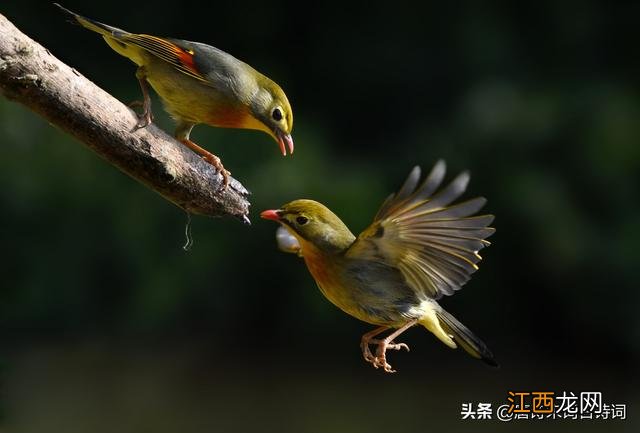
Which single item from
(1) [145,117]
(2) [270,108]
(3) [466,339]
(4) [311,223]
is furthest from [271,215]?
(3) [466,339]

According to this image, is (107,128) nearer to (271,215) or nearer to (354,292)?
(271,215)

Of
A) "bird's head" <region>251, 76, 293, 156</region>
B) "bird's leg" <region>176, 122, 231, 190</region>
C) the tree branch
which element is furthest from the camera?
"bird's leg" <region>176, 122, 231, 190</region>

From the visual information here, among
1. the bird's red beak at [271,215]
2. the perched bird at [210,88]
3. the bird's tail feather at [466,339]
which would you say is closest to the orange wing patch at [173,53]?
the perched bird at [210,88]

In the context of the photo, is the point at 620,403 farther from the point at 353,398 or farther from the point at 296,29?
the point at 296,29

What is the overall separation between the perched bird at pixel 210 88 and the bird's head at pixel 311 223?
0.11 m

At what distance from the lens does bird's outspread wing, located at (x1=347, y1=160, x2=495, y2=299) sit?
2.05 metres

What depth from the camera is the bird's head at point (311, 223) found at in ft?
6.77

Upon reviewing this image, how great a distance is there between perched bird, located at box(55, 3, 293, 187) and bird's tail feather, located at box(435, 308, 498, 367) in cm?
59

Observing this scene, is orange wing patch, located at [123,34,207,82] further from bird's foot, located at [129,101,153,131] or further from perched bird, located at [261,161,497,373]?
perched bird, located at [261,161,497,373]

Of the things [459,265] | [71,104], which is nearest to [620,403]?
[459,265]

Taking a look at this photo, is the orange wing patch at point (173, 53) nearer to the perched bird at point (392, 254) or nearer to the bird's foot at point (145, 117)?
the bird's foot at point (145, 117)

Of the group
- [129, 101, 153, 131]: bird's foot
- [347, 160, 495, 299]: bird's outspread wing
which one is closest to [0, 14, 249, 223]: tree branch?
[129, 101, 153, 131]: bird's foot

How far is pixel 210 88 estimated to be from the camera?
2123 mm

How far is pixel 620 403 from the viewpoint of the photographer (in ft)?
20.1
